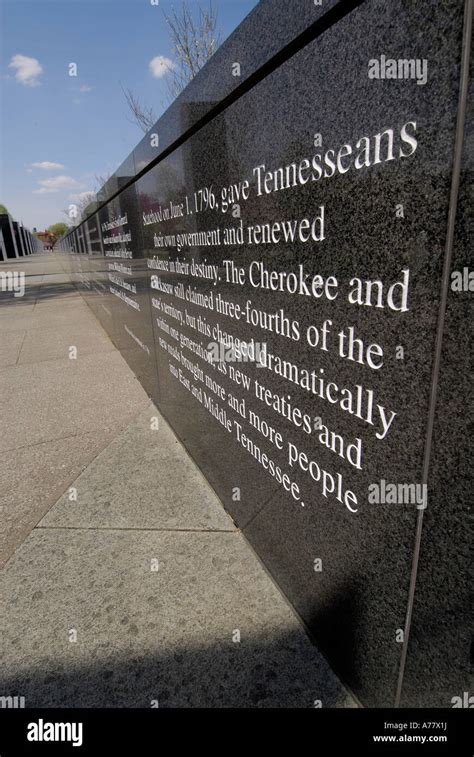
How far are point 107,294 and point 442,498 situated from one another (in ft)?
24.7

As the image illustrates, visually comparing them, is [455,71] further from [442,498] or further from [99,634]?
[99,634]

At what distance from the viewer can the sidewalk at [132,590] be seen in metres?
1.81

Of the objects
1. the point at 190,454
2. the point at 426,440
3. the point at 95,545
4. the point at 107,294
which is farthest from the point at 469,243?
the point at 107,294

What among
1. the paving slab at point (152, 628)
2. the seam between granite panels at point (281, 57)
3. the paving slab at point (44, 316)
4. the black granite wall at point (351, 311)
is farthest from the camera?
the paving slab at point (44, 316)

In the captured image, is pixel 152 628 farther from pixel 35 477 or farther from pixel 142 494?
pixel 35 477

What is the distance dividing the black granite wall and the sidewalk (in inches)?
7.9

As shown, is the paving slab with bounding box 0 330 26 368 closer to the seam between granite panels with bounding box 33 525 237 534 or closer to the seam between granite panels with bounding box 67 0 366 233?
the seam between granite panels with bounding box 33 525 237 534

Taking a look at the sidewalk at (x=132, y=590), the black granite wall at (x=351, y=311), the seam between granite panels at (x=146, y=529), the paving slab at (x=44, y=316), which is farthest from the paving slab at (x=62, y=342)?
the black granite wall at (x=351, y=311)

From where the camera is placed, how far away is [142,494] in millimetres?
3104

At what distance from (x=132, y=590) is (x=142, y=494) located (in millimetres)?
860

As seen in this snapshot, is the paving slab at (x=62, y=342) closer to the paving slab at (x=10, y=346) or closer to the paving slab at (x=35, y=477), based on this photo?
the paving slab at (x=10, y=346)

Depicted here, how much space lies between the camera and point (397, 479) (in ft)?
4.62

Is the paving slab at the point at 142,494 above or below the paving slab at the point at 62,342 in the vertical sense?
below

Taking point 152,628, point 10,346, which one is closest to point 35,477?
point 152,628
